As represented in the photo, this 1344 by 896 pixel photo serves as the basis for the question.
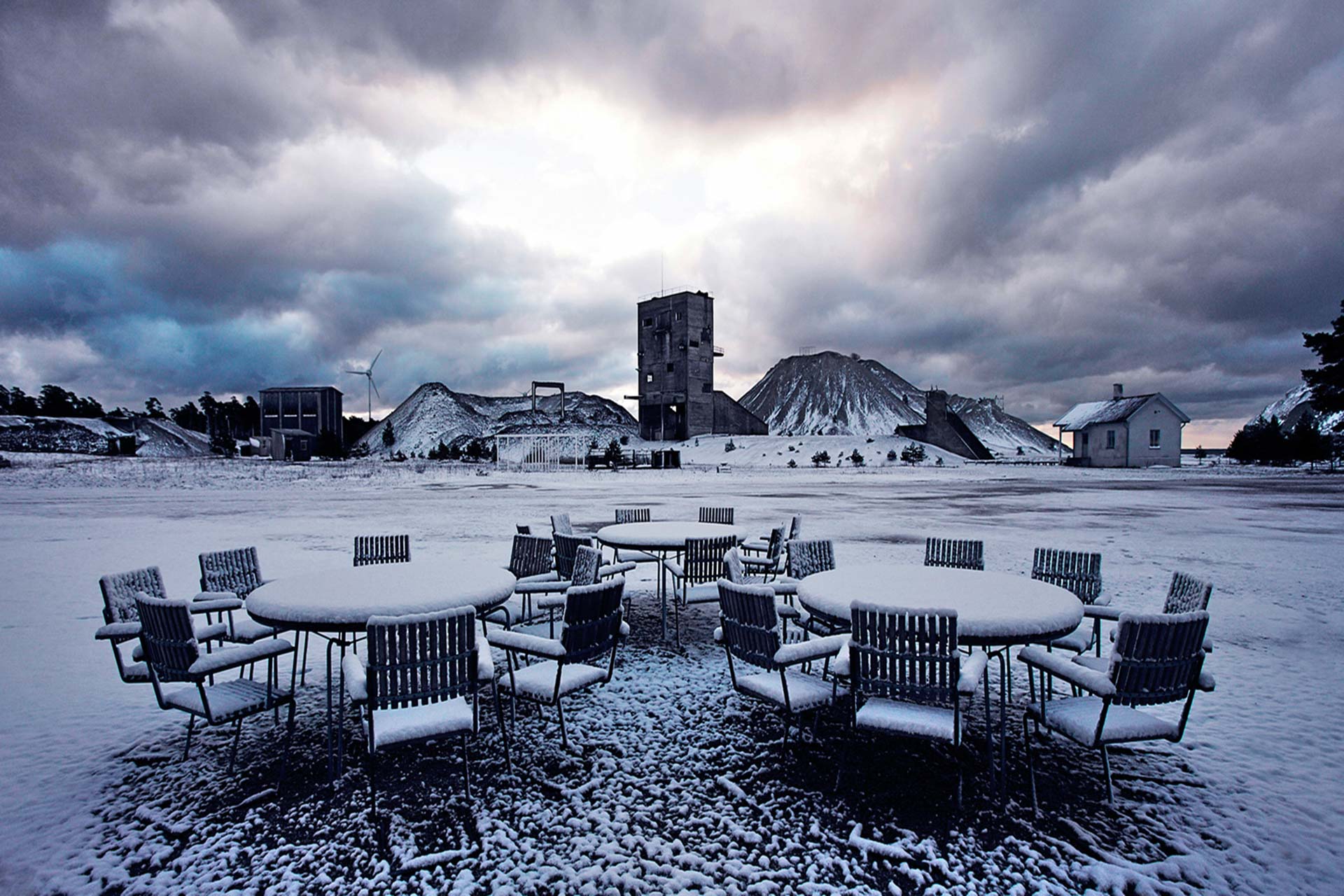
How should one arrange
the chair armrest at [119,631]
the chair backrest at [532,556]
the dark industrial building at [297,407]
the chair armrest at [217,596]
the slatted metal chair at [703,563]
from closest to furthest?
the chair armrest at [119,631] → the chair armrest at [217,596] → the slatted metal chair at [703,563] → the chair backrest at [532,556] → the dark industrial building at [297,407]

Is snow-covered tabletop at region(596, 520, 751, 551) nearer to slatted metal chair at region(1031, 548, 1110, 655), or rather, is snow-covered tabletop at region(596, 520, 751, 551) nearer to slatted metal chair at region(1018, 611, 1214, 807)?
slatted metal chair at region(1031, 548, 1110, 655)

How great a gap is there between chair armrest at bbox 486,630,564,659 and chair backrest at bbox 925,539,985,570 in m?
3.94

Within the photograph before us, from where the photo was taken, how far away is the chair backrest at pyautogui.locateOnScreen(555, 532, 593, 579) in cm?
707

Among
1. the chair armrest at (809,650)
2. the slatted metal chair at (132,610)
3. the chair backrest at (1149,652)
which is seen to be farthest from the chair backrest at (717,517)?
the chair backrest at (1149,652)

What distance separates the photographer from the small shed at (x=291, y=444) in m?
74.7

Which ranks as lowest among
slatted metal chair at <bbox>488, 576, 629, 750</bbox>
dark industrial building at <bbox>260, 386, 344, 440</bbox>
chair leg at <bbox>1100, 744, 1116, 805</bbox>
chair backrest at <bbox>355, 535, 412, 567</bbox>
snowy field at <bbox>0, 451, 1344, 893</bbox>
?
snowy field at <bbox>0, 451, 1344, 893</bbox>

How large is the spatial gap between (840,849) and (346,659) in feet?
10.3

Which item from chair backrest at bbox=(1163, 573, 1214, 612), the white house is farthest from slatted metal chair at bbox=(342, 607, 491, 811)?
the white house

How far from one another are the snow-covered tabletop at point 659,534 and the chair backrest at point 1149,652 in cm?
423

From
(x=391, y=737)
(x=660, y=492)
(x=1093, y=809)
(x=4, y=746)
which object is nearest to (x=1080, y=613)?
(x=1093, y=809)

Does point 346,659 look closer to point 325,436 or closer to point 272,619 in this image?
point 272,619

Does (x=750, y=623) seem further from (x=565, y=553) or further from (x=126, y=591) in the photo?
(x=126, y=591)

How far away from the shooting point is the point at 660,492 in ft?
86.6

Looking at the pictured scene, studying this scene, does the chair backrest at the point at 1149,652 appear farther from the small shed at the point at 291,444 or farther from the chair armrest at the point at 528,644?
the small shed at the point at 291,444
